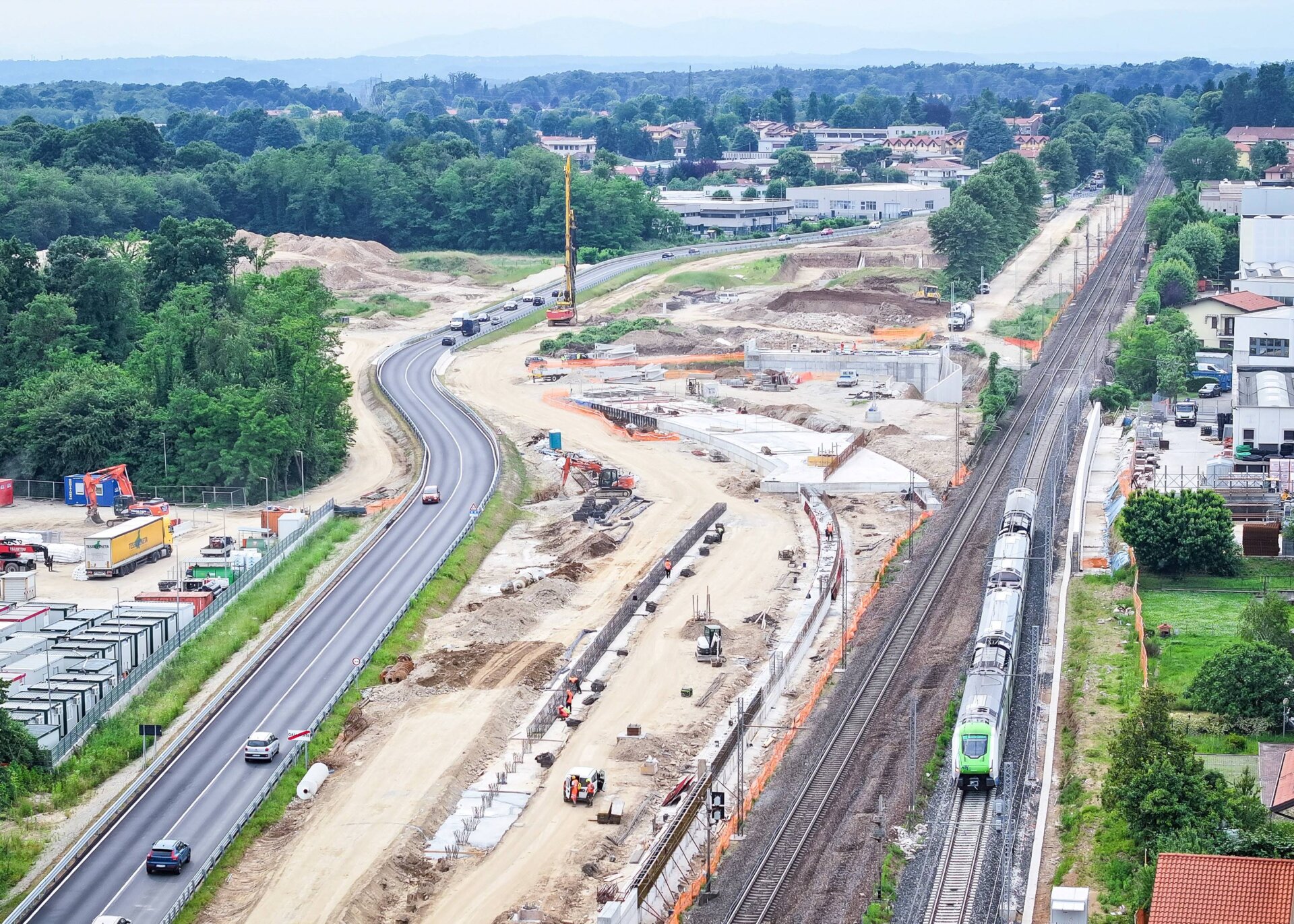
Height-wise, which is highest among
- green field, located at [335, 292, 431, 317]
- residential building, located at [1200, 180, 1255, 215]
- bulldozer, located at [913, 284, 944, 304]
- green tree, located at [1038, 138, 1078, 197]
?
green tree, located at [1038, 138, 1078, 197]

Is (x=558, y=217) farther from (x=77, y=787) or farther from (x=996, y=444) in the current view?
(x=77, y=787)

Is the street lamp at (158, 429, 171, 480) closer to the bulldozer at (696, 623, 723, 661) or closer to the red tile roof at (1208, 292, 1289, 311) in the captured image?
the bulldozer at (696, 623, 723, 661)

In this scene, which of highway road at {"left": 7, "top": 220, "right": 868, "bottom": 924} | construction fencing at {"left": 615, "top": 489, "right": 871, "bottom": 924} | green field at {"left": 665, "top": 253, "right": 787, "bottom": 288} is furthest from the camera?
green field at {"left": 665, "top": 253, "right": 787, "bottom": 288}

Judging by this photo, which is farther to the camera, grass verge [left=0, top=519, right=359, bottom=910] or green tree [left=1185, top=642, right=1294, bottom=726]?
green tree [left=1185, top=642, right=1294, bottom=726]

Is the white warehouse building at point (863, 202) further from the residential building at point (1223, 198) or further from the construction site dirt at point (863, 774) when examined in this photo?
the construction site dirt at point (863, 774)

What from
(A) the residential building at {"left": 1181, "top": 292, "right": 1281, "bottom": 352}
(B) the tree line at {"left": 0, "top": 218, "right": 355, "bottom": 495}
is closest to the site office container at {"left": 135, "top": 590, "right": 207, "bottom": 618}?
(B) the tree line at {"left": 0, "top": 218, "right": 355, "bottom": 495}

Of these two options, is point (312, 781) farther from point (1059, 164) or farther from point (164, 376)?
point (1059, 164)

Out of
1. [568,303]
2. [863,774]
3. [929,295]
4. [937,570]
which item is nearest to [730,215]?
[929,295]

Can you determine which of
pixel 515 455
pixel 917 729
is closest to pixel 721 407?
pixel 515 455

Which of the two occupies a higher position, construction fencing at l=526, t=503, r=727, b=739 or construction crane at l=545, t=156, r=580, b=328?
construction crane at l=545, t=156, r=580, b=328
